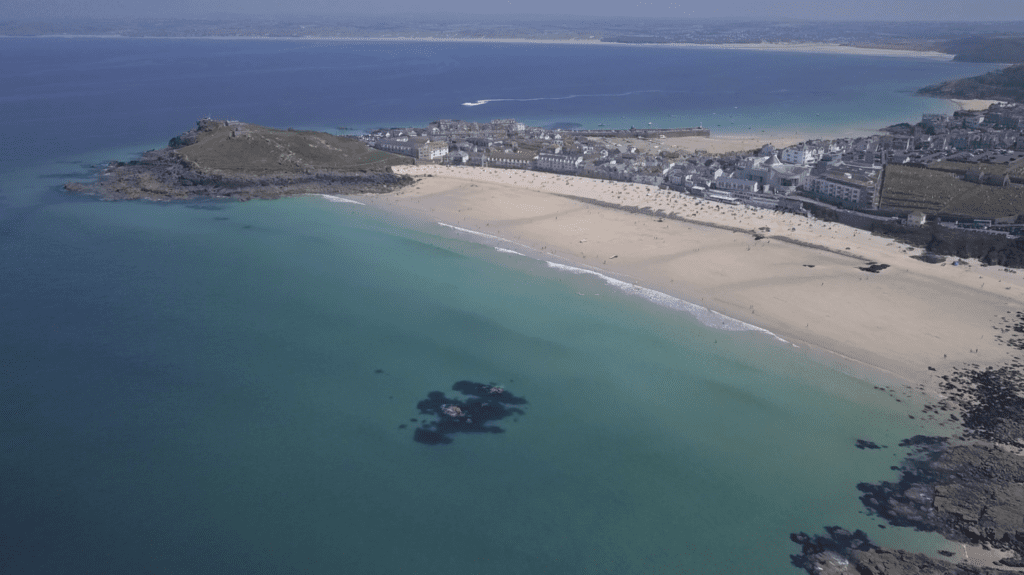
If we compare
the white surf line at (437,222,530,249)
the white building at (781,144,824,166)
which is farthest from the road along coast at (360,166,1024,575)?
the white building at (781,144,824,166)

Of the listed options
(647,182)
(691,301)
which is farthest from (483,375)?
(647,182)

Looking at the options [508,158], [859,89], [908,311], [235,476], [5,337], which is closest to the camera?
[235,476]

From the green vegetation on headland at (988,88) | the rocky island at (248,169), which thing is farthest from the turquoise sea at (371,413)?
the green vegetation on headland at (988,88)

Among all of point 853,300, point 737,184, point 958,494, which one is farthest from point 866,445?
point 737,184

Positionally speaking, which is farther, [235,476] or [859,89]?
[859,89]

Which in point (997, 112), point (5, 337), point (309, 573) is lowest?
point (309, 573)

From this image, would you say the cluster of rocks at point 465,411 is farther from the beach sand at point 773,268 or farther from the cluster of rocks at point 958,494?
the beach sand at point 773,268

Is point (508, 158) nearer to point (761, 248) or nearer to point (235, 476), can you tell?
point (761, 248)

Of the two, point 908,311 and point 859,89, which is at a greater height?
point 859,89
